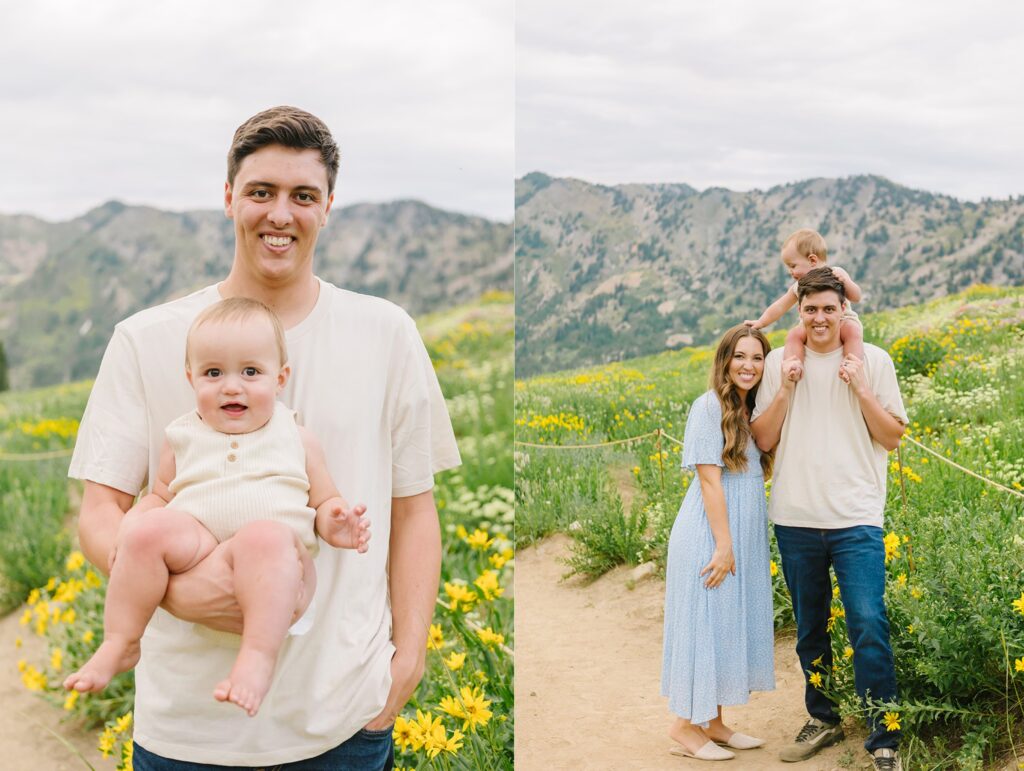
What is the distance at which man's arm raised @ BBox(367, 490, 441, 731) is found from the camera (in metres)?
1.66

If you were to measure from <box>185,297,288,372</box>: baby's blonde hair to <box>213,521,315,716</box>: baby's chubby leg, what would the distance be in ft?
0.86

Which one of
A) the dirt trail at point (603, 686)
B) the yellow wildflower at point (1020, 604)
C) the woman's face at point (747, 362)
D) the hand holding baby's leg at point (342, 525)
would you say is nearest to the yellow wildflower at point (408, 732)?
the hand holding baby's leg at point (342, 525)

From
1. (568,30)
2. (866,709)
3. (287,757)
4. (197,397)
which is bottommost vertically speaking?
(866,709)

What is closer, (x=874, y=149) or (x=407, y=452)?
(x=407, y=452)

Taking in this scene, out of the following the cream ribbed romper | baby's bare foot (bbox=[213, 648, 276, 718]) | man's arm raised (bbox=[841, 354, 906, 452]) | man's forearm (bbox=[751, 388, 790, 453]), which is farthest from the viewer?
man's forearm (bbox=[751, 388, 790, 453])

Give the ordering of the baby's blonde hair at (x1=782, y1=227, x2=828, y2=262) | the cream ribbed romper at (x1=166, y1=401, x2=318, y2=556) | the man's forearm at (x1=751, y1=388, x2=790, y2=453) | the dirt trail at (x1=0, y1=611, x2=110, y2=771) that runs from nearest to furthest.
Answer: the cream ribbed romper at (x1=166, y1=401, x2=318, y2=556)
the man's forearm at (x1=751, y1=388, x2=790, y2=453)
the baby's blonde hair at (x1=782, y1=227, x2=828, y2=262)
the dirt trail at (x1=0, y1=611, x2=110, y2=771)

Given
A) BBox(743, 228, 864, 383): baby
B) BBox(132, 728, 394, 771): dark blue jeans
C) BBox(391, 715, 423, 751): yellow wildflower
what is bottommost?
BBox(391, 715, 423, 751): yellow wildflower

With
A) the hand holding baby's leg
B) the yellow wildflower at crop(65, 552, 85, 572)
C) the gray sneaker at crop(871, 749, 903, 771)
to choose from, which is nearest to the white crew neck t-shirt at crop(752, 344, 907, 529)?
the gray sneaker at crop(871, 749, 903, 771)

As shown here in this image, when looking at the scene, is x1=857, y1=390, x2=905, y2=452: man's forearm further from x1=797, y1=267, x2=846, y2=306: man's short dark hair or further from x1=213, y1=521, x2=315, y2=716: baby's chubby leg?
x1=213, y1=521, x2=315, y2=716: baby's chubby leg

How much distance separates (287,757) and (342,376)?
55cm

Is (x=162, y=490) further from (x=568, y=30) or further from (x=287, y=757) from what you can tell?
(x=568, y=30)

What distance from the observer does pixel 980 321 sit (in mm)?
3393

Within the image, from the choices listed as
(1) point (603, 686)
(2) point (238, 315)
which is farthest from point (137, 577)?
(1) point (603, 686)

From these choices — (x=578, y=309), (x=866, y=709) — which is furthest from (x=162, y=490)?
(x=578, y=309)
